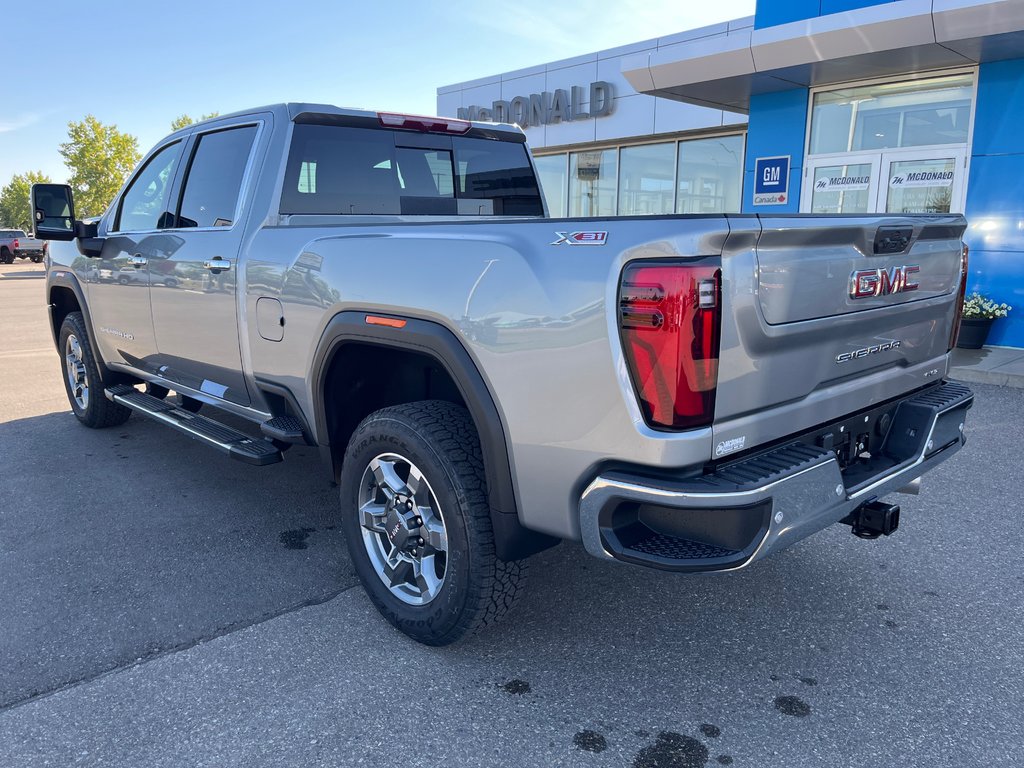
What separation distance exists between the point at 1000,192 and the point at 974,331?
1932 millimetres

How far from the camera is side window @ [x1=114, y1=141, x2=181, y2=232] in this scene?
4664 mm

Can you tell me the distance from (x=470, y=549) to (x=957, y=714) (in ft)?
5.44

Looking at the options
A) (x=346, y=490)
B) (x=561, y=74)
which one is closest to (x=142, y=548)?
(x=346, y=490)

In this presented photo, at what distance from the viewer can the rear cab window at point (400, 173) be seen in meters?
3.83

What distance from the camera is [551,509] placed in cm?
243

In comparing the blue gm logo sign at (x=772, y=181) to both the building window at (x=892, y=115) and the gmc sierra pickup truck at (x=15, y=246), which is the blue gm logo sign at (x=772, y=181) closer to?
the building window at (x=892, y=115)

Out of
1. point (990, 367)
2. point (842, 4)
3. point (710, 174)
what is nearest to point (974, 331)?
point (990, 367)

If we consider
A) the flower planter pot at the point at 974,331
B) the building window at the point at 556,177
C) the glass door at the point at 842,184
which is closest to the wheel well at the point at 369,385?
the flower planter pot at the point at 974,331

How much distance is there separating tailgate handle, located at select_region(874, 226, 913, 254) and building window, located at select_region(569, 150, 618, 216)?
1569 centimetres

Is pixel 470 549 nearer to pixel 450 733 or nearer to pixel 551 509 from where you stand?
pixel 551 509

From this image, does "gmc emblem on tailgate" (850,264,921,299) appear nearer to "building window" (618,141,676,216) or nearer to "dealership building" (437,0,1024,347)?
"dealership building" (437,0,1024,347)

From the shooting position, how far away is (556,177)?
64.4 ft

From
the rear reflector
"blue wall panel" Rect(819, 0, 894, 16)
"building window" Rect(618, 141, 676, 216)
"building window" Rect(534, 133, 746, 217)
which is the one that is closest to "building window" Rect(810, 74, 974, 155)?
"blue wall panel" Rect(819, 0, 894, 16)

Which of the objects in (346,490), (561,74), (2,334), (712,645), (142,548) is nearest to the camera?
(712,645)
